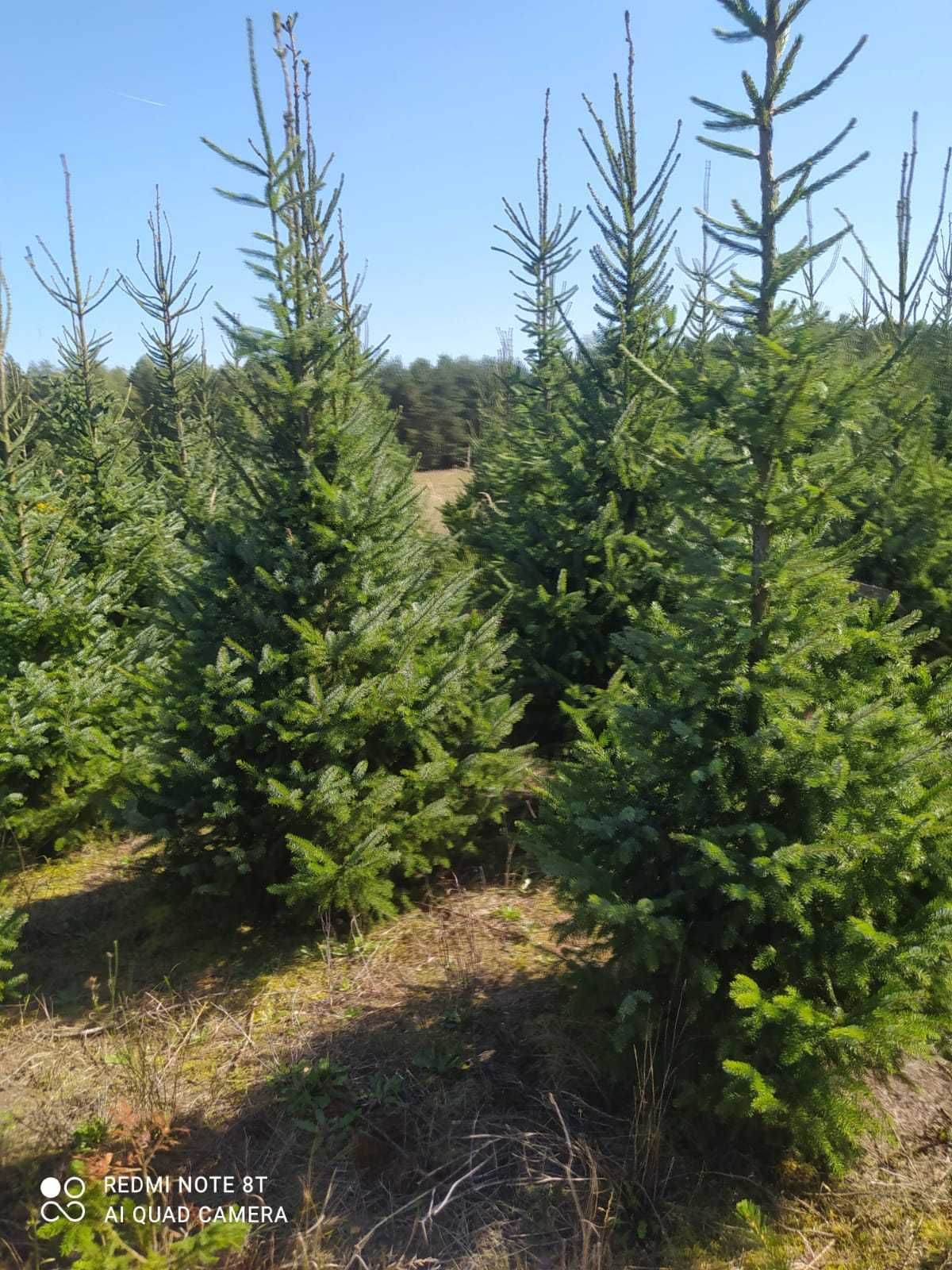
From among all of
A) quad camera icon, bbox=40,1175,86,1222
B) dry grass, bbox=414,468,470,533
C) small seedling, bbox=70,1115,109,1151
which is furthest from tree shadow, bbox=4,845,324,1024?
dry grass, bbox=414,468,470,533

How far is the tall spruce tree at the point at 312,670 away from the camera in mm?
4184

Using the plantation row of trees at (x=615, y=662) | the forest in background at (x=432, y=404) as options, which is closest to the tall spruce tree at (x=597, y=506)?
the plantation row of trees at (x=615, y=662)

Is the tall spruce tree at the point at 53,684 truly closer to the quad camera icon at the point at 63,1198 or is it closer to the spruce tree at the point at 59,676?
the spruce tree at the point at 59,676

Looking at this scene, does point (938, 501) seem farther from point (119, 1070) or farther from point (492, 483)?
point (492, 483)

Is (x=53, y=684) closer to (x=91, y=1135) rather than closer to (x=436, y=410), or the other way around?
(x=91, y=1135)

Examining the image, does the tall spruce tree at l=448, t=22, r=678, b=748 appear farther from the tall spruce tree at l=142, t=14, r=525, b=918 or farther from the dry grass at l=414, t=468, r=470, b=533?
the dry grass at l=414, t=468, r=470, b=533

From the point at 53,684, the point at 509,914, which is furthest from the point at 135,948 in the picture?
the point at 509,914

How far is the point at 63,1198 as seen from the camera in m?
2.82

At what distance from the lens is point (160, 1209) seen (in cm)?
282

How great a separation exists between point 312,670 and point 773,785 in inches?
97.6

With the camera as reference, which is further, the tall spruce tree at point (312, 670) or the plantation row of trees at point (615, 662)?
the tall spruce tree at point (312, 670)

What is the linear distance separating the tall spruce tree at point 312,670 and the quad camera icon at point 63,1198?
1.39m

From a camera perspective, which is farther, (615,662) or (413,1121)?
(615,662)

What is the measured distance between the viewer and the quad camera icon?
2688 mm
